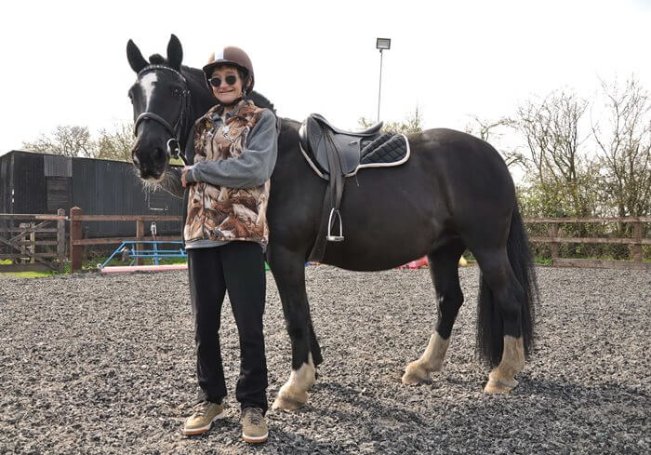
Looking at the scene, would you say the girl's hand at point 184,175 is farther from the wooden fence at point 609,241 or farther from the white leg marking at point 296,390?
the wooden fence at point 609,241

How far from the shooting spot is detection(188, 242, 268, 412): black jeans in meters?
2.75

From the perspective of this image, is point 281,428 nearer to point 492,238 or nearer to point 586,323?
point 492,238

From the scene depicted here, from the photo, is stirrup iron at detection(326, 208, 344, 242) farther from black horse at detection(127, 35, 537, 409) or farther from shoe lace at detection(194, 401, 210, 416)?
shoe lace at detection(194, 401, 210, 416)

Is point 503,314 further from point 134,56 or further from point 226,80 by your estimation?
point 134,56

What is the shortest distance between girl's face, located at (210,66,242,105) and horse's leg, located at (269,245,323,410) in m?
0.93

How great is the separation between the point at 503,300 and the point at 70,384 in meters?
3.17

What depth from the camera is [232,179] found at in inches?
103

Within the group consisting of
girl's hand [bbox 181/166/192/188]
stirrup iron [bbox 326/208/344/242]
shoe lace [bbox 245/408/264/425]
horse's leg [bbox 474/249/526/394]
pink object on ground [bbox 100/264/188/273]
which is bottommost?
pink object on ground [bbox 100/264/188/273]

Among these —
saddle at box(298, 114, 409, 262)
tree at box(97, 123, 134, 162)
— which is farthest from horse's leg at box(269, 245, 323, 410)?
tree at box(97, 123, 134, 162)

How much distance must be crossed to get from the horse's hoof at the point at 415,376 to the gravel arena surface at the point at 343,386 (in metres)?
0.08

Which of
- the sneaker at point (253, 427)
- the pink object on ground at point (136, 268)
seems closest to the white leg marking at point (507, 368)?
the sneaker at point (253, 427)

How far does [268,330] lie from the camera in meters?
5.80

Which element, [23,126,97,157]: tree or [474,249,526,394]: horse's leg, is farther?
[23,126,97,157]: tree

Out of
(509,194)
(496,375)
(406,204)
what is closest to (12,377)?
(406,204)
